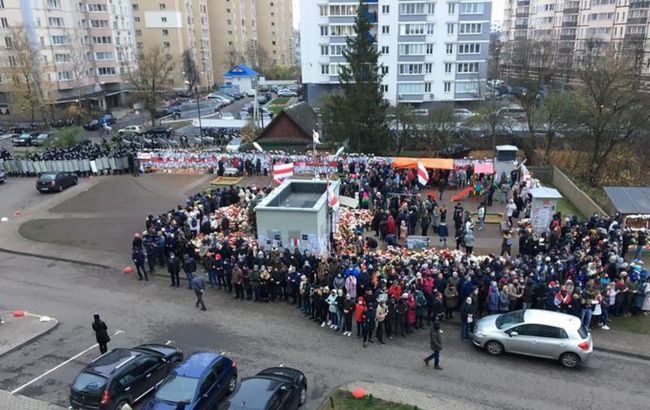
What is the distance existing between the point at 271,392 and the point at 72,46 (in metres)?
73.8

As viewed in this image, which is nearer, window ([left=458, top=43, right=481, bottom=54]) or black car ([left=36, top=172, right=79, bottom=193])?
black car ([left=36, top=172, right=79, bottom=193])

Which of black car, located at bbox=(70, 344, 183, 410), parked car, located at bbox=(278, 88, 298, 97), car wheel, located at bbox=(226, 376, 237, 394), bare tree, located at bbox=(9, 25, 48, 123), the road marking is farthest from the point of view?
parked car, located at bbox=(278, 88, 298, 97)

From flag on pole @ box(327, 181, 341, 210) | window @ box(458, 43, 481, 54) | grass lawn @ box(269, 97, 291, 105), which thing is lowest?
grass lawn @ box(269, 97, 291, 105)

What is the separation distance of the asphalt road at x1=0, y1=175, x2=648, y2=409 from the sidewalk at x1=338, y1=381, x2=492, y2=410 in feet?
0.91

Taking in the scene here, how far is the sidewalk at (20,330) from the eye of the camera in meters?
16.2

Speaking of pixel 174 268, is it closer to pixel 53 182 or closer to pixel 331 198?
pixel 331 198

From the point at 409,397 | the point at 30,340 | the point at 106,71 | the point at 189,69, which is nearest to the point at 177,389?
the point at 409,397

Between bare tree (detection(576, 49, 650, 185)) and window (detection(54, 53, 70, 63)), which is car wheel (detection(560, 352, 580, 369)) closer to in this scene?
bare tree (detection(576, 49, 650, 185))

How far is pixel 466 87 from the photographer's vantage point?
68250 millimetres

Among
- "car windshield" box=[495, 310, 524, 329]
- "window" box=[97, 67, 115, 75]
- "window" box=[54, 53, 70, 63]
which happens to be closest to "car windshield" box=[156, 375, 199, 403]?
"car windshield" box=[495, 310, 524, 329]

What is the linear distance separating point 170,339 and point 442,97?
5814 centimetres

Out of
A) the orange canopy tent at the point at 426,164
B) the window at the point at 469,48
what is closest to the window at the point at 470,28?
the window at the point at 469,48

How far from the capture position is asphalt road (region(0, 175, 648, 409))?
45.5ft

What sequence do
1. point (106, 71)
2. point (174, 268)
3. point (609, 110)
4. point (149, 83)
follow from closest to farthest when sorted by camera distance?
point (174, 268) → point (609, 110) → point (149, 83) → point (106, 71)
